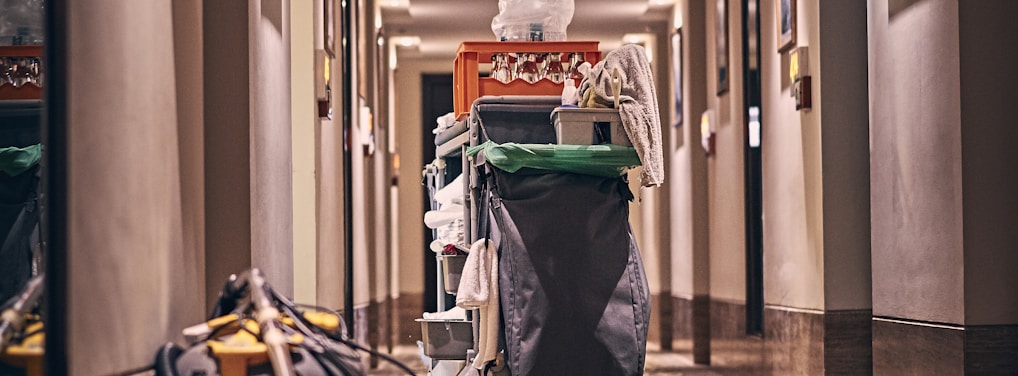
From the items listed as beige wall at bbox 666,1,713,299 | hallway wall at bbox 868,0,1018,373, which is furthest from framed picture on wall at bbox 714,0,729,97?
hallway wall at bbox 868,0,1018,373

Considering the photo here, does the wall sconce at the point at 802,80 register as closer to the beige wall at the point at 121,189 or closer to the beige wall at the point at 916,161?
the beige wall at the point at 916,161

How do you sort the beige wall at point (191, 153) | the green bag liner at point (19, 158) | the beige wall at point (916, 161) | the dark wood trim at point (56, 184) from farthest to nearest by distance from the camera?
the beige wall at point (916, 161) < the beige wall at point (191, 153) < the dark wood trim at point (56, 184) < the green bag liner at point (19, 158)

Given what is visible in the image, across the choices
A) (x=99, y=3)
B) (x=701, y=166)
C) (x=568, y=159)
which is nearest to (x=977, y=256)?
(x=568, y=159)

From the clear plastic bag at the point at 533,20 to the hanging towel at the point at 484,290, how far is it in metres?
1.22

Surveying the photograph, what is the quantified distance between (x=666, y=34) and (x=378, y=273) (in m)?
3.53

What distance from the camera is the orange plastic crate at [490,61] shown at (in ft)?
13.4

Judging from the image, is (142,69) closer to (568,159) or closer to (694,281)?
(568,159)

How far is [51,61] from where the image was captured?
191 centimetres

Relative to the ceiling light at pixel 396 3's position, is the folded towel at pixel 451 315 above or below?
below

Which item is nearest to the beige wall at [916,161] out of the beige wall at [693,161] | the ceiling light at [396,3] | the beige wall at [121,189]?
the beige wall at [121,189]

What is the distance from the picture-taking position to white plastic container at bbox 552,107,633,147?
3.43 meters

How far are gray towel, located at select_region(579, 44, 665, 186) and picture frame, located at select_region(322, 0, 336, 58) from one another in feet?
8.35

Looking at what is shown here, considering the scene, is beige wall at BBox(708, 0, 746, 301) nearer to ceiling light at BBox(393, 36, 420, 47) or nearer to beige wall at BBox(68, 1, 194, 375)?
ceiling light at BBox(393, 36, 420, 47)

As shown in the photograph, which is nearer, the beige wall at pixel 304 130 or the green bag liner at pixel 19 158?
the green bag liner at pixel 19 158
